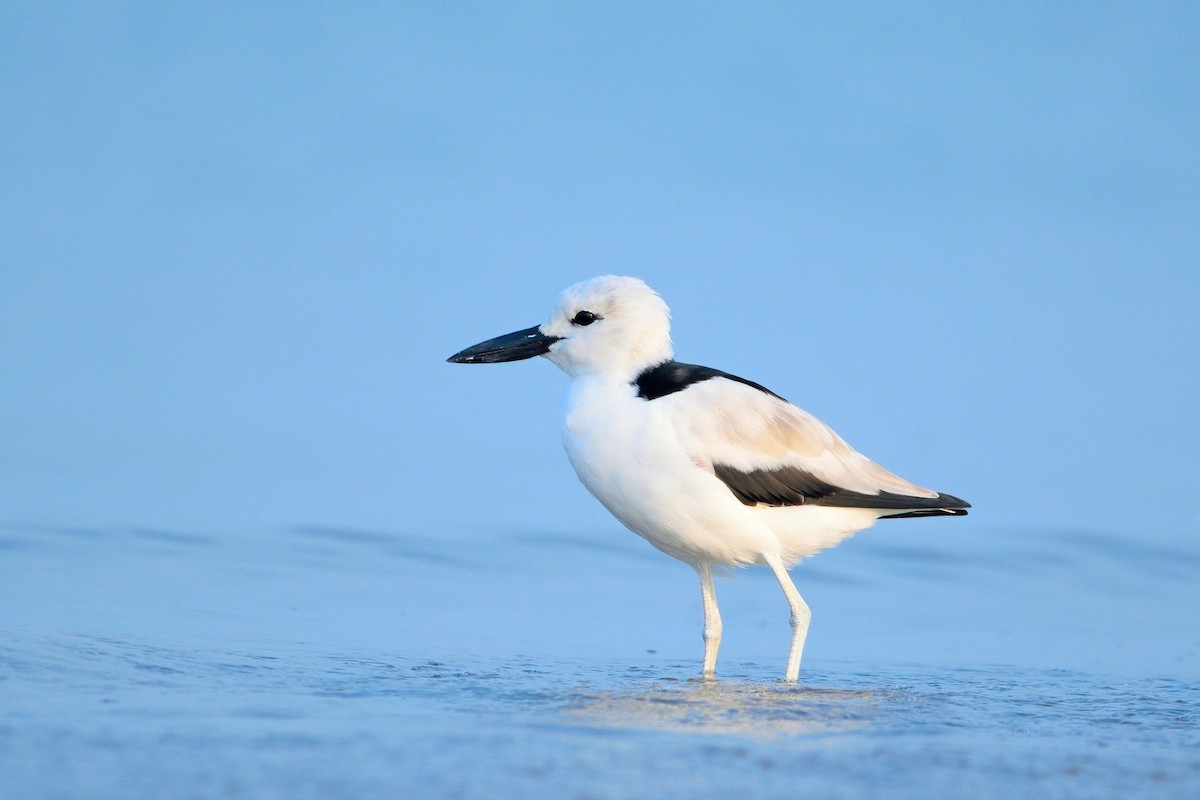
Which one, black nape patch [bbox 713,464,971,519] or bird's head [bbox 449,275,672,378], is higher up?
bird's head [bbox 449,275,672,378]

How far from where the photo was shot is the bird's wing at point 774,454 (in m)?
7.89

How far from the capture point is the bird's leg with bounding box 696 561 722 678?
8336mm

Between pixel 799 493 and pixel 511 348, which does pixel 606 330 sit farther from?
pixel 799 493

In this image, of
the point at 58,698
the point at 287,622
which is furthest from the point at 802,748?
the point at 287,622

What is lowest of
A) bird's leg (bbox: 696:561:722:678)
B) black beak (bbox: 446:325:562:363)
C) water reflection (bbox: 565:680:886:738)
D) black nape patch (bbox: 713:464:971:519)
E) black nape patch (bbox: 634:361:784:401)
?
water reflection (bbox: 565:680:886:738)

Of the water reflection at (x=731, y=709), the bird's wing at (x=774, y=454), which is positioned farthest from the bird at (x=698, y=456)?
the water reflection at (x=731, y=709)

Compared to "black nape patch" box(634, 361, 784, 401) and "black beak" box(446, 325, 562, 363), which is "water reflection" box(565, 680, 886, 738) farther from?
"black beak" box(446, 325, 562, 363)

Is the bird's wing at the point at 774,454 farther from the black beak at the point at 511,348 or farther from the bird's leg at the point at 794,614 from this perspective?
the black beak at the point at 511,348

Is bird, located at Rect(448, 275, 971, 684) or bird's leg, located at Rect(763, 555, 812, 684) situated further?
bird's leg, located at Rect(763, 555, 812, 684)

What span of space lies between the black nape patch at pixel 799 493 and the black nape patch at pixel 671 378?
0.52m

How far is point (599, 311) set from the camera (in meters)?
8.44

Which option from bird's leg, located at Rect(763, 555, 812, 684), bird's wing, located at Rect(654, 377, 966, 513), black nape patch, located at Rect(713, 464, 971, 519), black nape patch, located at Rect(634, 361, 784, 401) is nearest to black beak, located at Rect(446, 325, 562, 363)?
black nape patch, located at Rect(634, 361, 784, 401)

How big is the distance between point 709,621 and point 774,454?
3.65ft

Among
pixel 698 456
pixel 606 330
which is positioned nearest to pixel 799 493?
pixel 698 456
